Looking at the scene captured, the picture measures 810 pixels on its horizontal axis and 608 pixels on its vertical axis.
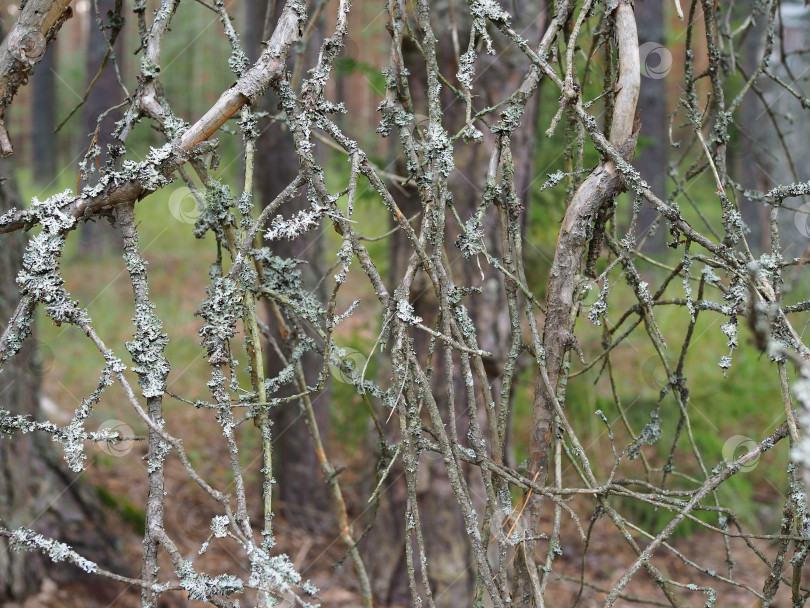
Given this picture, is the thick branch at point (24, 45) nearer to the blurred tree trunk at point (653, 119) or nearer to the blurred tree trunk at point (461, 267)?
the blurred tree trunk at point (461, 267)

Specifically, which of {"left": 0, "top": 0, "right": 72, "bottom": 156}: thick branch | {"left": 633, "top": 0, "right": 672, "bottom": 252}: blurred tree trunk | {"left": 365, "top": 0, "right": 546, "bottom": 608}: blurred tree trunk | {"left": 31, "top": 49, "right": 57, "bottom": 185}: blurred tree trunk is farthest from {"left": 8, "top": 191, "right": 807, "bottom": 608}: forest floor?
{"left": 31, "top": 49, "right": 57, "bottom": 185}: blurred tree trunk

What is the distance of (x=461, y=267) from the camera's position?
298 centimetres

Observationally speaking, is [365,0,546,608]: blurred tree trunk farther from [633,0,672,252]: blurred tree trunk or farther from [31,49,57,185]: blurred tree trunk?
[31,49,57,185]: blurred tree trunk

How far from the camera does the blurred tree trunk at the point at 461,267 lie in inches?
118

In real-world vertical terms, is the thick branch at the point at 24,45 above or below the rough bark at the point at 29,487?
above

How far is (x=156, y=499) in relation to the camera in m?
1.27

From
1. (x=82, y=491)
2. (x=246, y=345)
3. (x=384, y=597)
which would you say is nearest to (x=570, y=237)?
(x=246, y=345)

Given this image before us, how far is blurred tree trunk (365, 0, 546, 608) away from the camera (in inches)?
118

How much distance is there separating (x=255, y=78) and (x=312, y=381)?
10.8 feet

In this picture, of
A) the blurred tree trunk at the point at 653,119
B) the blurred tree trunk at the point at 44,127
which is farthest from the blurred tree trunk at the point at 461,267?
the blurred tree trunk at the point at 44,127

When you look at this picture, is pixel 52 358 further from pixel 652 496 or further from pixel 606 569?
pixel 652 496

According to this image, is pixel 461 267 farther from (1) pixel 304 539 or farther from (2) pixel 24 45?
(1) pixel 304 539

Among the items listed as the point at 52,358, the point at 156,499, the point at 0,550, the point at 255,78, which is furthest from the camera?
the point at 52,358

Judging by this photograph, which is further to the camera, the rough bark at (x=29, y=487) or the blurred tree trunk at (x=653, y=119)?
the blurred tree trunk at (x=653, y=119)
